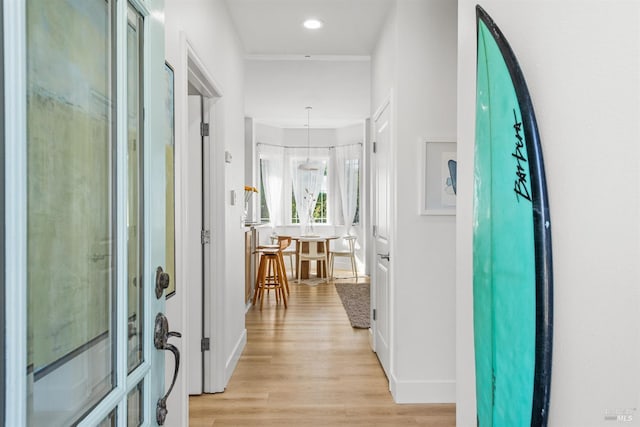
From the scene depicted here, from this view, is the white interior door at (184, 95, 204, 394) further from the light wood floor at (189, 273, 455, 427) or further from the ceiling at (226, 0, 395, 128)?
the ceiling at (226, 0, 395, 128)

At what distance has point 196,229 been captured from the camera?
9.57 ft

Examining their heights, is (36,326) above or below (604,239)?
below

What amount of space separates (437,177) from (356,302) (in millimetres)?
3208

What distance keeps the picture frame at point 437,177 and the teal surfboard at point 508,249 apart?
1628mm

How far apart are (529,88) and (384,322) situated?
2604mm

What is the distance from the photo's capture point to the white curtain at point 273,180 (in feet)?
27.3

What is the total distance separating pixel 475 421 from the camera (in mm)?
1390

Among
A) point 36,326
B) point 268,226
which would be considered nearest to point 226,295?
point 36,326

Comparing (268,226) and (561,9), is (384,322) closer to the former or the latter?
(561,9)

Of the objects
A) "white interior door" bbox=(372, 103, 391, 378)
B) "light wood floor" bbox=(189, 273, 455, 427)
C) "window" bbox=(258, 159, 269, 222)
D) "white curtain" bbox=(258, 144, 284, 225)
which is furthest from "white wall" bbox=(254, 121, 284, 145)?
"white interior door" bbox=(372, 103, 391, 378)

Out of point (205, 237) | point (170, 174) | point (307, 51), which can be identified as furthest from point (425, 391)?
point (307, 51)

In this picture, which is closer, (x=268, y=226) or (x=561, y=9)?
(x=561, y=9)

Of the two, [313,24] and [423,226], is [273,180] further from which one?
[423,226]

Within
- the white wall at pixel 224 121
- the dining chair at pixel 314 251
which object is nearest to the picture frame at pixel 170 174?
the white wall at pixel 224 121
